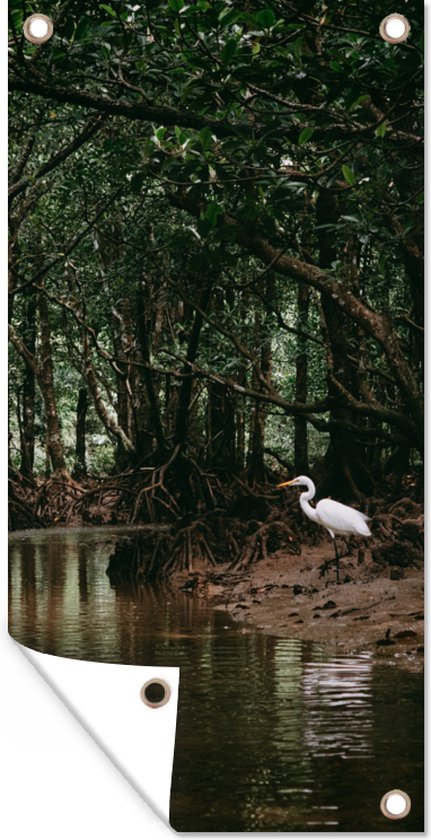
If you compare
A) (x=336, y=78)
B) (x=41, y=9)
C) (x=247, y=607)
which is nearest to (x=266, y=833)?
(x=247, y=607)

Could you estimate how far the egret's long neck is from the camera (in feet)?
17.4

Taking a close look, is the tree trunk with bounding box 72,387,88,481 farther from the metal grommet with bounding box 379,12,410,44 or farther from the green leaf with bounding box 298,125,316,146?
the metal grommet with bounding box 379,12,410,44

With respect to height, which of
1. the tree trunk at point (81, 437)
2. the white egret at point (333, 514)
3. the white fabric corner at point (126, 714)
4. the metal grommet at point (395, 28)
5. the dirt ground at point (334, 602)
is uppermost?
the metal grommet at point (395, 28)

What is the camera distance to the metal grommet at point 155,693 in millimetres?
4949

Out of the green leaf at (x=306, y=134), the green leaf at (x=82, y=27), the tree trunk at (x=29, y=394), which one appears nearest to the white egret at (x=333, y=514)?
the tree trunk at (x=29, y=394)

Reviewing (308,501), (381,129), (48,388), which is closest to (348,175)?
(381,129)

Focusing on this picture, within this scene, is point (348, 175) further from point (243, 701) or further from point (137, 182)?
point (243, 701)

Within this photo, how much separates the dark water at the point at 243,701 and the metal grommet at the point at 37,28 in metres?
1.98

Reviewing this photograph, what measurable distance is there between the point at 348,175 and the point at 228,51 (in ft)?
2.22

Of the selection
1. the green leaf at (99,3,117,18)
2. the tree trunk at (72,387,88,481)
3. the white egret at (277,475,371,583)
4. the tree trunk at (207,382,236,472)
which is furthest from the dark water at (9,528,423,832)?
the green leaf at (99,3,117,18)

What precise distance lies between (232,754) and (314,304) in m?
1.81

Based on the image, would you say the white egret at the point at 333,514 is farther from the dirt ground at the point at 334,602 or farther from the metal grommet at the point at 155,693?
the metal grommet at the point at 155,693

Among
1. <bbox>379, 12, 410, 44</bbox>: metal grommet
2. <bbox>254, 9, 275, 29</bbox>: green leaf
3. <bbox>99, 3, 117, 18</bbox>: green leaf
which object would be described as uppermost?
<bbox>99, 3, 117, 18</bbox>: green leaf

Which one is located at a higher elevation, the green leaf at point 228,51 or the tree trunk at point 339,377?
the green leaf at point 228,51
